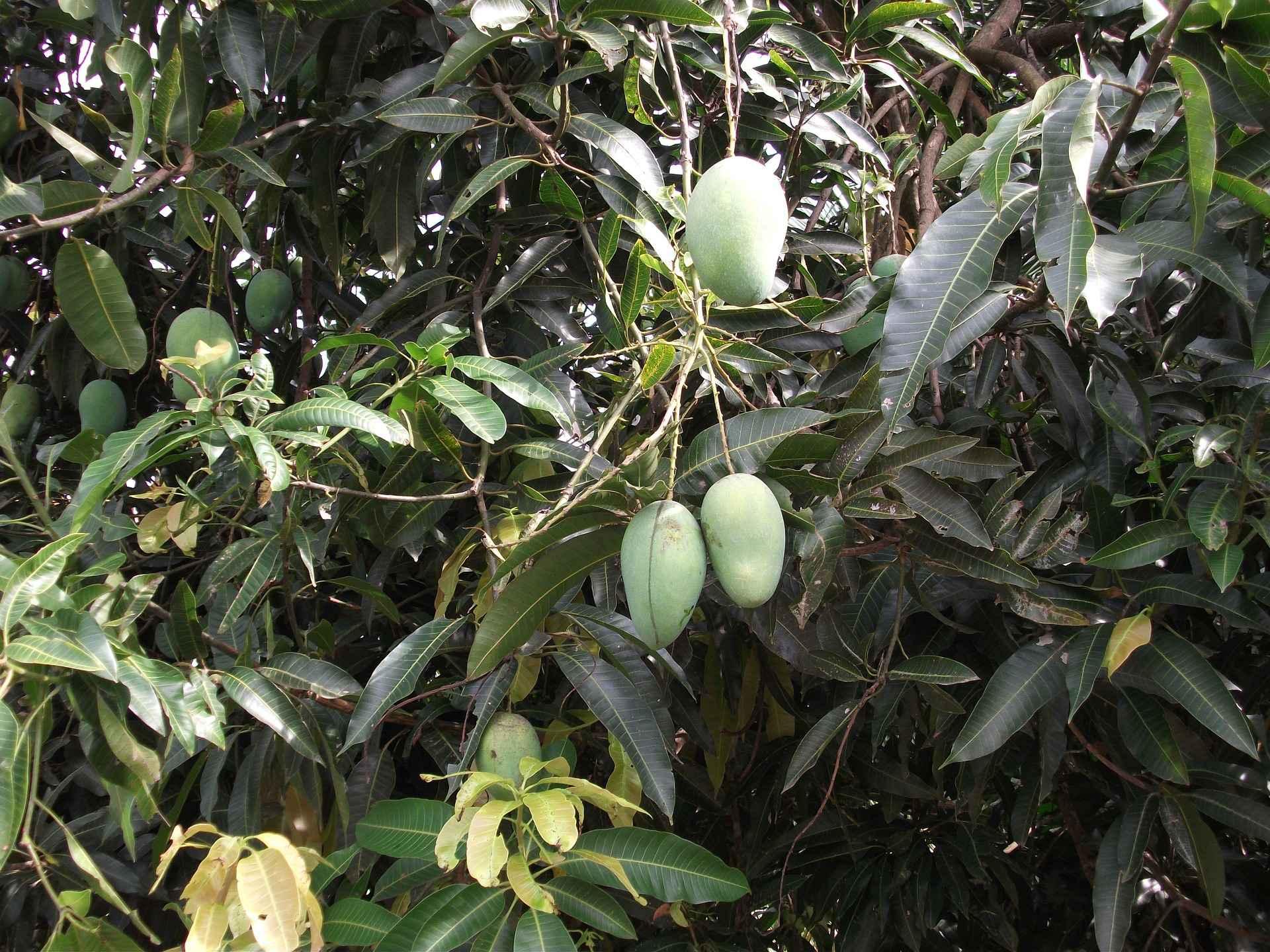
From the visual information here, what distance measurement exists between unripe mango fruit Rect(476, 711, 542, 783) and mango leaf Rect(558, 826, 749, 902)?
0.12m

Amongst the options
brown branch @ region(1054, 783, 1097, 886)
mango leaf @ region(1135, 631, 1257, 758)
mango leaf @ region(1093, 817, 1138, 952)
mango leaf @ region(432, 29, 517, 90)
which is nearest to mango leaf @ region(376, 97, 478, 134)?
mango leaf @ region(432, 29, 517, 90)

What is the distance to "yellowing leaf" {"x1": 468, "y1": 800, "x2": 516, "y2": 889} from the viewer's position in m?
1.01

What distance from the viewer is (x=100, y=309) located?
5.07ft

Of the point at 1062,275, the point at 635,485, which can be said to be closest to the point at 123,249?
the point at 635,485

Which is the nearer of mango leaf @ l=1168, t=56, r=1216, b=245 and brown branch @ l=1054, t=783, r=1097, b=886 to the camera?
mango leaf @ l=1168, t=56, r=1216, b=245

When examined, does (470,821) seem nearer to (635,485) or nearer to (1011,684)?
(635,485)

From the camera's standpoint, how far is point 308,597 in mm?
1785

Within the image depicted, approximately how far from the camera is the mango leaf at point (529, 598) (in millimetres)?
1144

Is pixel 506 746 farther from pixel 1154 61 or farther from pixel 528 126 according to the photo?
pixel 1154 61

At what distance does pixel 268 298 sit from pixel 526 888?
4.06ft

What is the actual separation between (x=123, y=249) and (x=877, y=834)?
1872mm

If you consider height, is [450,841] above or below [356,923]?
above

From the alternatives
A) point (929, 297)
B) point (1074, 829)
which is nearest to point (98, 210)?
point (929, 297)

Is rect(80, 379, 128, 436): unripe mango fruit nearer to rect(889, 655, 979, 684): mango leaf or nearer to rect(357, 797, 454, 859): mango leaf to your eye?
rect(357, 797, 454, 859): mango leaf
